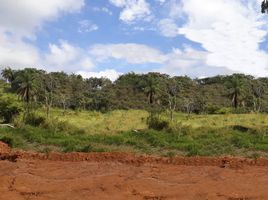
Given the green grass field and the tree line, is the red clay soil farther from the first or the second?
the tree line

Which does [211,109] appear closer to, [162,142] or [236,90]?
[236,90]

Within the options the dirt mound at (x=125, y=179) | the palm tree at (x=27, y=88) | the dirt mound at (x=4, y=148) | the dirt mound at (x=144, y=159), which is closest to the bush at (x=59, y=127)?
the dirt mound at (x=4, y=148)

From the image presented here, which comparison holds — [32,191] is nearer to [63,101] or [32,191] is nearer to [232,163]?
[232,163]

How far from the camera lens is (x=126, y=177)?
495 inches

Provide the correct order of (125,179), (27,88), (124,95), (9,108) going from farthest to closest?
(124,95), (27,88), (9,108), (125,179)

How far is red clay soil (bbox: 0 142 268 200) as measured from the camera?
10742mm

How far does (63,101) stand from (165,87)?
148ft

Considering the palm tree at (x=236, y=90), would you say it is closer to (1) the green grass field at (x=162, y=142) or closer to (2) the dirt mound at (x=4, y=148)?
(1) the green grass field at (x=162, y=142)

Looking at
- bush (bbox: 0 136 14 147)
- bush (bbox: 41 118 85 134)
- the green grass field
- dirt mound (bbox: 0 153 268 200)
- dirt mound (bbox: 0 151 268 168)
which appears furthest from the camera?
bush (bbox: 41 118 85 134)

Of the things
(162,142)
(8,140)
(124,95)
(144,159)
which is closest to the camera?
(144,159)

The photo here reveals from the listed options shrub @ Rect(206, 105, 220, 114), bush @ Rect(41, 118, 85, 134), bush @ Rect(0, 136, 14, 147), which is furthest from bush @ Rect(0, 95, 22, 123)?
shrub @ Rect(206, 105, 220, 114)

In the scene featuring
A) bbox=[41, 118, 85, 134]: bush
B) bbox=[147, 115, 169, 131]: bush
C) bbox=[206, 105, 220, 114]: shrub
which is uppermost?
bbox=[206, 105, 220, 114]: shrub

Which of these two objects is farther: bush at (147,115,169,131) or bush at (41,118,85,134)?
bush at (41,118,85,134)

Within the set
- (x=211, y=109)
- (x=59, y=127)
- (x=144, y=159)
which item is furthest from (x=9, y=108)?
(x=144, y=159)
